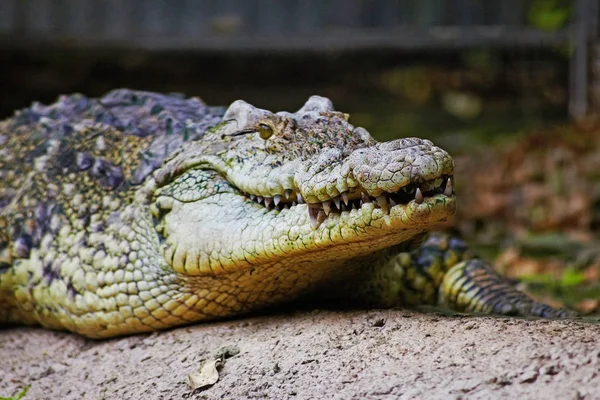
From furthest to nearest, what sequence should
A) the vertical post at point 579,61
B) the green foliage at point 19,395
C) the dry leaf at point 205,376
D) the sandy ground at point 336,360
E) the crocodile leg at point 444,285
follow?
the vertical post at point 579,61, the crocodile leg at point 444,285, the green foliage at point 19,395, the dry leaf at point 205,376, the sandy ground at point 336,360

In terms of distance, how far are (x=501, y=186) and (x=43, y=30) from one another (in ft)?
17.6

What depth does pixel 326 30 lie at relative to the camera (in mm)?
10406

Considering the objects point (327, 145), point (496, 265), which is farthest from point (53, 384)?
point (496, 265)

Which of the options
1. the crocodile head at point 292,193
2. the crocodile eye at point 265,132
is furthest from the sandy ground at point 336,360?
the crocodile eye at point 265,132

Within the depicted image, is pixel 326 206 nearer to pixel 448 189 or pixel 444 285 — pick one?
pixel 448 189

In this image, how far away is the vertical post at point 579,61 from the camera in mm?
10328

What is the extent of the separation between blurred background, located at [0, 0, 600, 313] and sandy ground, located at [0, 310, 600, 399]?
6.15 metres

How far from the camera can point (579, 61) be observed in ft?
34.2

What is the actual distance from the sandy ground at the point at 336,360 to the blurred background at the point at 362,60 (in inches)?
242

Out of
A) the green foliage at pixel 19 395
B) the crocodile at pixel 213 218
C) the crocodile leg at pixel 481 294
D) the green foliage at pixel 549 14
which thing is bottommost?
the green foliage at pixel 19 395

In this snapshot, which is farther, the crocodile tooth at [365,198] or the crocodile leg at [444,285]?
the crocodile leg at [444,285]

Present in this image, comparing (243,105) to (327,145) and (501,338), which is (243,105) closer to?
(327,145)

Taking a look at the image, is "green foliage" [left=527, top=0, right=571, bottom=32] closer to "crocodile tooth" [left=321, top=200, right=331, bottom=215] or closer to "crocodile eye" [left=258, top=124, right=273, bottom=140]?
"crocodile eye" [left=258, top=124, right=273, bottom=140]

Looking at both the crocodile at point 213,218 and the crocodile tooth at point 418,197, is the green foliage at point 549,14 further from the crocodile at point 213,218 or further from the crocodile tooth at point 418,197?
the crocodile tooth at point 418,197
